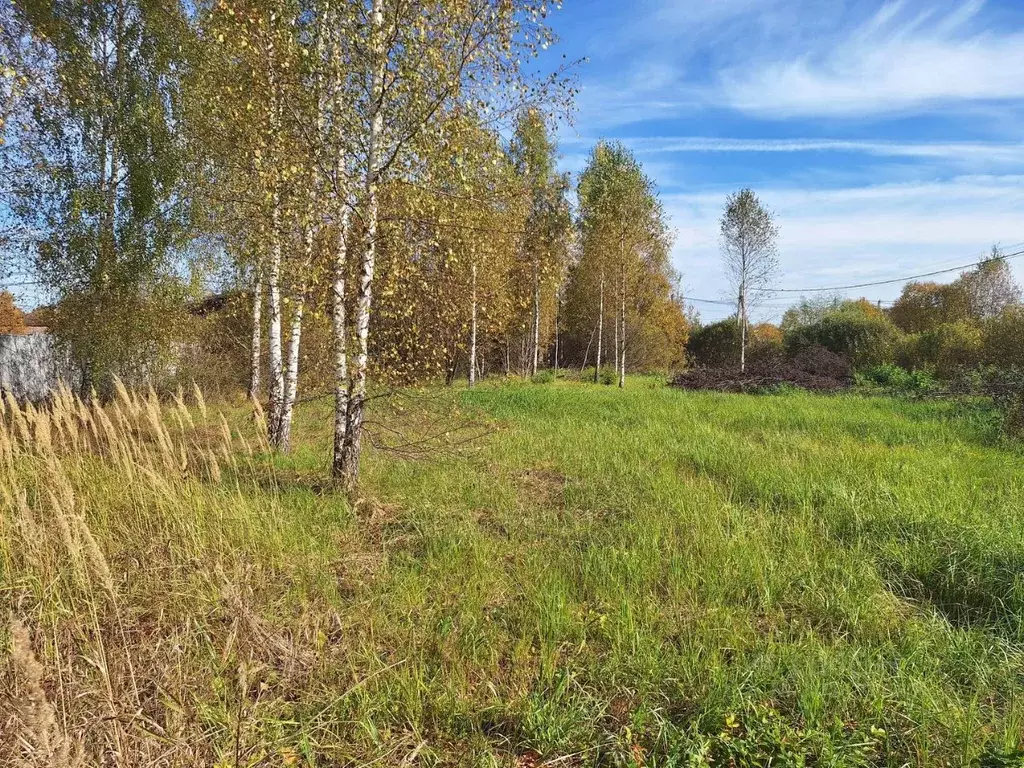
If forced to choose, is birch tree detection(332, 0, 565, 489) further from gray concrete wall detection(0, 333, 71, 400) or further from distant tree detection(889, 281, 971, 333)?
distant tree detection(889, 281, 971, 333)

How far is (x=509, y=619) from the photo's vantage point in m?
3.06

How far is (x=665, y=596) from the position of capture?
3305mm

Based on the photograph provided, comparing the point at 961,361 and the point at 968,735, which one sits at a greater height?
the point at 961,361

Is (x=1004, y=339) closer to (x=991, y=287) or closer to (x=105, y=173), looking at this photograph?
(x=991, y=287)

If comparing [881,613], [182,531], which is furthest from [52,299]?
[881,613]

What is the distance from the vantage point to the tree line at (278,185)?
4445mm

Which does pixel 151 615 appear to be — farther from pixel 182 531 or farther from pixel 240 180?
pixel 240 180

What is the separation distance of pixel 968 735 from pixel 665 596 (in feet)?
4.88

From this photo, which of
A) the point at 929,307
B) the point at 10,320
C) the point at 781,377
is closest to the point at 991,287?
the point at 929,307

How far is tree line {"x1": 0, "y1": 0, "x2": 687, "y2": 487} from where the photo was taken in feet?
14.6

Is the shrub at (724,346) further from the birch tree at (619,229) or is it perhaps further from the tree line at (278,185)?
the tree line at (278,185)

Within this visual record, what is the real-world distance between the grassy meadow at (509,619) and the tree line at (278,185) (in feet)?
4.18

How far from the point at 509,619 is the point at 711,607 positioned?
1215 millimetres

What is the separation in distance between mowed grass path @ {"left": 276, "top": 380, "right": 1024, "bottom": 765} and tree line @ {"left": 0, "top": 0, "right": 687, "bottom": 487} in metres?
1.87
